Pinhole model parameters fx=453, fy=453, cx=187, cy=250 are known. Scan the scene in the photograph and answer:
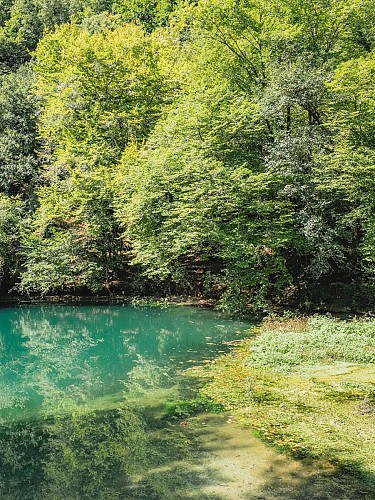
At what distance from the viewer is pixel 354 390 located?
28.2 ft

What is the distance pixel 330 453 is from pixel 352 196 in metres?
12.0

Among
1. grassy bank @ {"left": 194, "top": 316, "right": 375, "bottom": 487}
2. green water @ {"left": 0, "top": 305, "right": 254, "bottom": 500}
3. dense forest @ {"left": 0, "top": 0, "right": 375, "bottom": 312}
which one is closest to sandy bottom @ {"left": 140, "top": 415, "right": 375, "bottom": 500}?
green water @ {"left": 0, "top": 305, "right": 254, "bottom": 500}

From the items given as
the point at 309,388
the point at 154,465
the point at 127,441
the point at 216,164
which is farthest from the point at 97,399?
the point at 216,164

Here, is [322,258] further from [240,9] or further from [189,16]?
[189,16]

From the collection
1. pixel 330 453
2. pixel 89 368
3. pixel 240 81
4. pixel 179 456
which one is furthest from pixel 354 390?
pixel 240 81

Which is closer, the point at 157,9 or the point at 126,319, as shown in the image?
the point at 126,319

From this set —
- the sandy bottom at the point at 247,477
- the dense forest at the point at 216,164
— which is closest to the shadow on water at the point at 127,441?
the sandy bottom at the point at 247,477

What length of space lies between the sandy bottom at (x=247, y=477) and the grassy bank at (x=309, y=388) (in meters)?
0.31

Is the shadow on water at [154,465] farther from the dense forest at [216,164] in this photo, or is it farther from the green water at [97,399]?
the dense forest at [216,164]

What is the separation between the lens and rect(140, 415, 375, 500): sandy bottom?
517 centimetres

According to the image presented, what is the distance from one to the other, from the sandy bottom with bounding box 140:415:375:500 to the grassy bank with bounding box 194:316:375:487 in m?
0.31

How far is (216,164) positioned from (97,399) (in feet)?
37.0

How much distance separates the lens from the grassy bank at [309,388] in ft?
20.9

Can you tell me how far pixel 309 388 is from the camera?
8.85m
